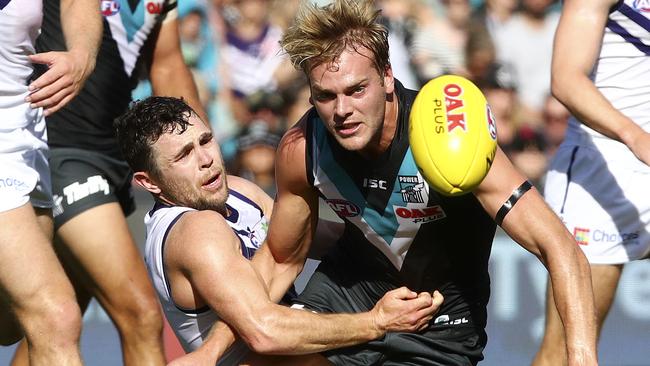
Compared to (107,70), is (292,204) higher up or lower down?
higher up

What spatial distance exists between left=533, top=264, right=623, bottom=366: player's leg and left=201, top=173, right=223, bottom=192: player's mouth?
1.51 m

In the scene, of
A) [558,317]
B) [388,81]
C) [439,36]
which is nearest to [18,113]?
[388,81]

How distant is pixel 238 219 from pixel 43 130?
880 mm

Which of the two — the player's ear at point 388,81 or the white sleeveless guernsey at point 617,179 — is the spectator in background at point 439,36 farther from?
the player's ear at point 388,81

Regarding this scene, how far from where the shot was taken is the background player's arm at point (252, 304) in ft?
13.5

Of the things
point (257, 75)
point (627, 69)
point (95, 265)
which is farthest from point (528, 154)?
point (95, 265)

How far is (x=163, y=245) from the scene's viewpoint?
4.38 m

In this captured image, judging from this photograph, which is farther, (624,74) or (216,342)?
(624,74)

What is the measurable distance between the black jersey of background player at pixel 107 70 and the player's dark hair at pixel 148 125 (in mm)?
1166

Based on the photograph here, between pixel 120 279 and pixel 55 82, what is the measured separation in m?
1.25

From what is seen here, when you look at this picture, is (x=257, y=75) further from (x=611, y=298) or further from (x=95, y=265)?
(x=611, y=298)

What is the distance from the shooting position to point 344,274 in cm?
481

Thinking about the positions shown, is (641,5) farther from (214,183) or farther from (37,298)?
(37,298)

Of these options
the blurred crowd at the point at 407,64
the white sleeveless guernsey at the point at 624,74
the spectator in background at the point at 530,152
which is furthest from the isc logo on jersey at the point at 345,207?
the spectator in background at the point at 530,152
